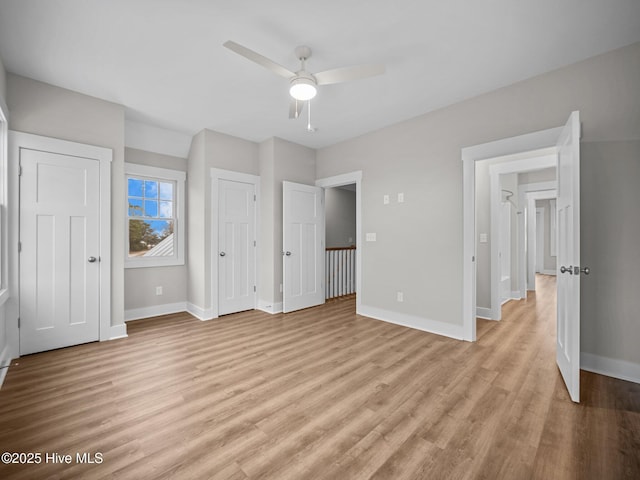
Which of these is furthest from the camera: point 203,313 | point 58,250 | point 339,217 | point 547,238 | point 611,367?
point 547,238

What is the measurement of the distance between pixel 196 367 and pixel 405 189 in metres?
3.16

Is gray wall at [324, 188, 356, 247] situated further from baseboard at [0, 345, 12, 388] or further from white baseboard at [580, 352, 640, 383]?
baseboard at [0, 345, 12, 388]

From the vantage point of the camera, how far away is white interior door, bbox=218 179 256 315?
4242 millimetres

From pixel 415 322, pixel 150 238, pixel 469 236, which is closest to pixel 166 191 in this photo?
pixel 150 238

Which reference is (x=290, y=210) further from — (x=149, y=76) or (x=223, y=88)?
(x=149, y=76)

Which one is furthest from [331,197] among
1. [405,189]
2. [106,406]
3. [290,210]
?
[106,406]

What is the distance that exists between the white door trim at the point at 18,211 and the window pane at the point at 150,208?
1066mm

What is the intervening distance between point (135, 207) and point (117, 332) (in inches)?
72.4

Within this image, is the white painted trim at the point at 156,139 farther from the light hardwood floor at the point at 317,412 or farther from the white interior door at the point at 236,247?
the light hardwood floor at the point at 317,412

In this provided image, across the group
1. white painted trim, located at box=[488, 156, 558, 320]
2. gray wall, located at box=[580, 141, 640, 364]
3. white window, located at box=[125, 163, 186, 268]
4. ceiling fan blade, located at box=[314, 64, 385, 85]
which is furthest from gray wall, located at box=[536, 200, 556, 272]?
white window, located at box=[125, 163, 186, 268]

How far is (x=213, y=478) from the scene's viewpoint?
4.48ft

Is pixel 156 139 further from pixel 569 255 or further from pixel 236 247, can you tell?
pixel 569 255

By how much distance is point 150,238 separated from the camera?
4.30m

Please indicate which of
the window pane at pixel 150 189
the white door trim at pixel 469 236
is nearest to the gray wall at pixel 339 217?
the window pane at pixel 150 189
